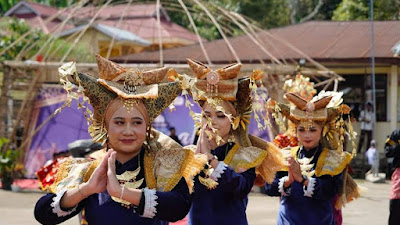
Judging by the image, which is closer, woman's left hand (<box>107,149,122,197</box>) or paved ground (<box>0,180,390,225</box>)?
→ woman's left hand (<box>107,149,122,197</box>)

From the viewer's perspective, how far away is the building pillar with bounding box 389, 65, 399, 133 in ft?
67.7

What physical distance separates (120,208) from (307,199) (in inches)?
121

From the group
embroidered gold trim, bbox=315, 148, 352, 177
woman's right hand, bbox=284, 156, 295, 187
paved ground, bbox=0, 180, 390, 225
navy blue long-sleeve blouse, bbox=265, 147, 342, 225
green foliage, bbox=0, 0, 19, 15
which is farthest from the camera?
green foliage, bbox=0, 0, 19, 15

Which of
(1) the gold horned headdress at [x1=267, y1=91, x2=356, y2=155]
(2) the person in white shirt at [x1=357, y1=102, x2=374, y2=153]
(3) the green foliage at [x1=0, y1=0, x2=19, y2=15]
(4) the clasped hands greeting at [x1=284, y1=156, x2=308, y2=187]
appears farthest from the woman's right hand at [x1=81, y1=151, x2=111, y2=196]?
(3) the green foliage at [x1=0, y1=0, x2=19, y2=15]

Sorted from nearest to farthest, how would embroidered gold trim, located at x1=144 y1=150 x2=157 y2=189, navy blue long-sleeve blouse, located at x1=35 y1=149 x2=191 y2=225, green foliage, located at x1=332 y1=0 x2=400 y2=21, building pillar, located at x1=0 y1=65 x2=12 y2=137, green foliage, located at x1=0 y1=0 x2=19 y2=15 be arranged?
navy blue long-sleeve blouse, located at x1=35 y1=149 x2=191 y2=225, embroidered gold trim, located at x1=144 y1=150 x2=157 y2=189, building pillar, located at x1=0 y1=65 x2=12 y2=137, green foliage, located at x1=332 y1=0 x2=400 y2=21, green foliage, located at x1=0 y1=0 x2=19 y2=15

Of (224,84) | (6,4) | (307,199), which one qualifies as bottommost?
(307,199)

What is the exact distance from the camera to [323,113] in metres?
7.48

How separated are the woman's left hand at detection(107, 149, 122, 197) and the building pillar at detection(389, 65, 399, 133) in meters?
17.2

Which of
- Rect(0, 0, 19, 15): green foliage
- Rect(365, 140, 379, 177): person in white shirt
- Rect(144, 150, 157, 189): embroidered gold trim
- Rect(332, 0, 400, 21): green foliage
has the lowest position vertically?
Rect(365, 140, 379, 177): person in white shirt

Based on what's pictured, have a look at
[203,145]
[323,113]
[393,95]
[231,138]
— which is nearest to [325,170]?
[323,113]

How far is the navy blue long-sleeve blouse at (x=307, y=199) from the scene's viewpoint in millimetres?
7031

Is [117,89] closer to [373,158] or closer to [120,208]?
[120,208]

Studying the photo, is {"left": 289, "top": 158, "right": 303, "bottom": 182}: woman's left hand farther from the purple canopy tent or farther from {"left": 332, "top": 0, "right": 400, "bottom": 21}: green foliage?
{"left": 332, "top": 0, "right": 400, "bottom": 21}: green foliage

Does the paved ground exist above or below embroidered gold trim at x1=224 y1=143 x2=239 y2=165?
below
